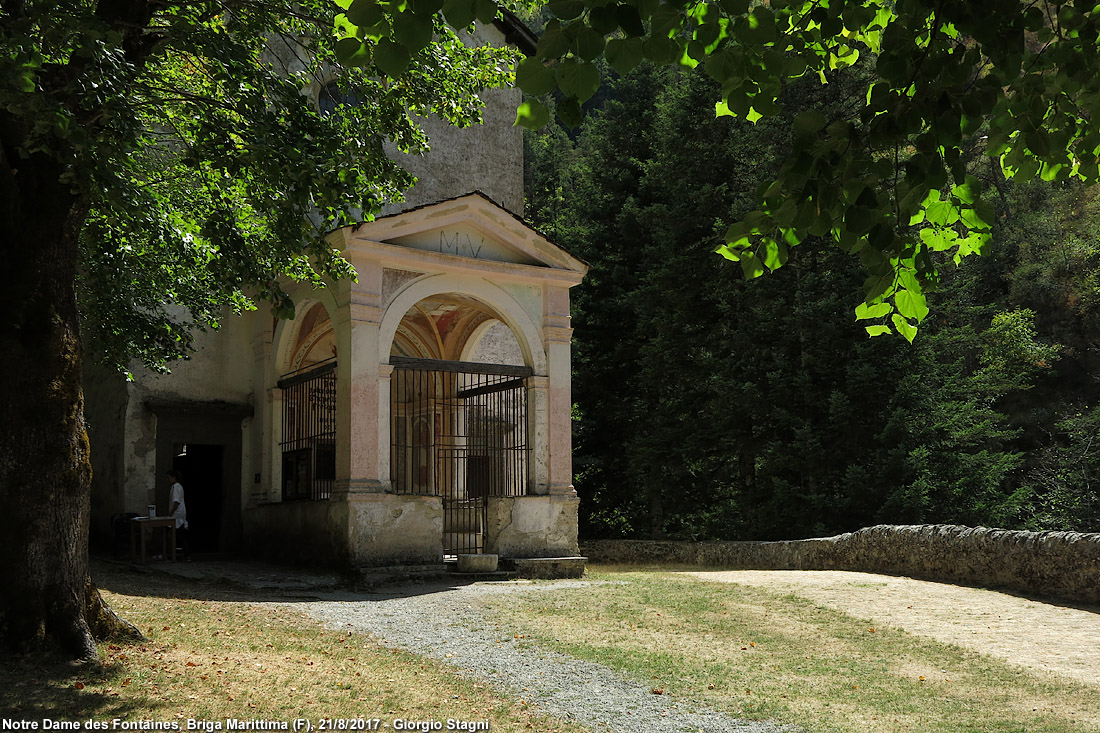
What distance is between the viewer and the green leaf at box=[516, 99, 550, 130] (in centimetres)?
363

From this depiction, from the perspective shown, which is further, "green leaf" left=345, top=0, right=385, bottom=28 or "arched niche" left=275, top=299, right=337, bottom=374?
"arched niche" left=275, top=299, right=337, bottom=374

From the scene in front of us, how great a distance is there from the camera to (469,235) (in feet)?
51.3

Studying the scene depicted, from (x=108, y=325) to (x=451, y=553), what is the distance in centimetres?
815

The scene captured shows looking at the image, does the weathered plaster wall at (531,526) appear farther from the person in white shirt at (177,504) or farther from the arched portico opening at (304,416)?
the person in white shirt at (177,504)

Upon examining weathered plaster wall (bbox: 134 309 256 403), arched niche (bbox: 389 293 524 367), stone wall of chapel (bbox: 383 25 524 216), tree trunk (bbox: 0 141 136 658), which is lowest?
tree trunk (bbox: 0 141 136 658)

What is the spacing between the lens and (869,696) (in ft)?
23.4

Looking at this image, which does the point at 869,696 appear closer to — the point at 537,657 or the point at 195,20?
the point at 537,657

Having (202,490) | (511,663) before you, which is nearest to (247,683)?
(511,663)

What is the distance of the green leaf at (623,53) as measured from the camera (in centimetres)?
339

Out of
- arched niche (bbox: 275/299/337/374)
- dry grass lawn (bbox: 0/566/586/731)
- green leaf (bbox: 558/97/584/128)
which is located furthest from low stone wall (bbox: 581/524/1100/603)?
green leaf (bbox: 558/97/584/128)

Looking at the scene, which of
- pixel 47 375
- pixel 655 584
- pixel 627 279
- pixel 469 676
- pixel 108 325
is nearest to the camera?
pixel 47 375

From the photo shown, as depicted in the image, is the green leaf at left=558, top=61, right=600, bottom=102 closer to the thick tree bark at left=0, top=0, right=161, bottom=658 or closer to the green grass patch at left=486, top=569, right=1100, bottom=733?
the thick tree bark at left=0, top=0, right=161, bottom=658

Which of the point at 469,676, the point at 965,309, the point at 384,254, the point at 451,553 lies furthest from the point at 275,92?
the point at 965,309

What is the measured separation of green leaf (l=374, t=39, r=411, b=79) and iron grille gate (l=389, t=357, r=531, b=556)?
11.3m
